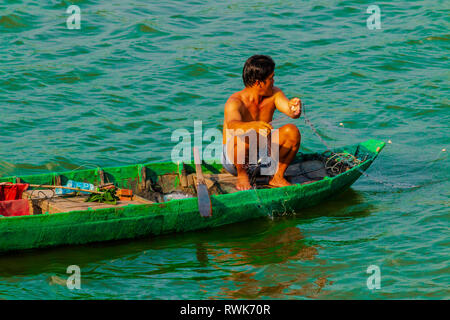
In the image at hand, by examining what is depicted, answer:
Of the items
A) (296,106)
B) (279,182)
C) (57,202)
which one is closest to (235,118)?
(296,106)

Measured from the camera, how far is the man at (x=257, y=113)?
24.0ft

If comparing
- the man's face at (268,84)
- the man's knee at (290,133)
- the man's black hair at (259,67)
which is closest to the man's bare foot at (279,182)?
the man's knee at (290,133)

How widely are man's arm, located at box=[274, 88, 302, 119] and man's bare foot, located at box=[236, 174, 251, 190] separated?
86 cm

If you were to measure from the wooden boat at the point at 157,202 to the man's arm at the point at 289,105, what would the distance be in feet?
2.65

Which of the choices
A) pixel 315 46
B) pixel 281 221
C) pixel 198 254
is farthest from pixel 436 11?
pixel 198 254

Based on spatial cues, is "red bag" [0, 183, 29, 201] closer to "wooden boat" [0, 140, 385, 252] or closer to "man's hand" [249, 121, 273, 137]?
"wooden boat" [0, 140, 385, 252]

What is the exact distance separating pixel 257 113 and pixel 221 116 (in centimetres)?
320

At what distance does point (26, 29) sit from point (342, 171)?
7856mm

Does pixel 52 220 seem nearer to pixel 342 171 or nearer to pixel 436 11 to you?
pixel 342 171

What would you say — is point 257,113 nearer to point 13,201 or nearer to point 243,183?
point 243,183

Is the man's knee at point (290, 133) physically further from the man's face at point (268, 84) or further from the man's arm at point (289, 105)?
the man's face at point (268, 84)

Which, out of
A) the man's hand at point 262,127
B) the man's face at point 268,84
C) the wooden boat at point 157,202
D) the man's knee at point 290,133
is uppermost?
the man's face at point 268,84

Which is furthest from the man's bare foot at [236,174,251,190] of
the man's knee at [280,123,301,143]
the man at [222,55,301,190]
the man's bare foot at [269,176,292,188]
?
the man's knee at [280,123,301,143]

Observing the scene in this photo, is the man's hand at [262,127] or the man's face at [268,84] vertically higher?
the man's face at [268,84]
